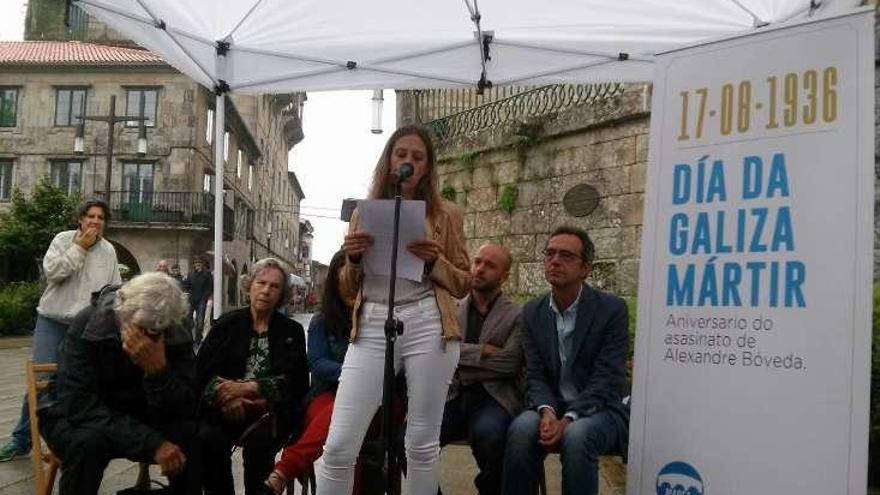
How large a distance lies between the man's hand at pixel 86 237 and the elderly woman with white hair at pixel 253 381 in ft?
4.44

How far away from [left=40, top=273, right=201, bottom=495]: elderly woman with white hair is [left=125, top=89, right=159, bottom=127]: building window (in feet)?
102

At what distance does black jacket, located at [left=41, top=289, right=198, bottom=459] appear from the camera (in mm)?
3166

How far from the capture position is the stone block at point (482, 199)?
1003 cm

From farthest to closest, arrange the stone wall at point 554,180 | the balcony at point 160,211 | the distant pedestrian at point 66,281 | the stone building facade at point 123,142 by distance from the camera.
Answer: the stone building facade at point 123,142 < the balcony at point 160,211 < the stone wall at point 554,180 < the distant pedestrian at point 66,281

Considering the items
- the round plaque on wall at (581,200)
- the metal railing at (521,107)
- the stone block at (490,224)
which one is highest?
the metal railing at (521,107)

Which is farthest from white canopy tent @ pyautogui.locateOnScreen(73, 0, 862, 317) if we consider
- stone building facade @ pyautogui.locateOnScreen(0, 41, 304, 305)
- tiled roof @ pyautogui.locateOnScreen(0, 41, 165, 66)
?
tiled roof @ pyautogui.locateOnScreen(0, 41, 165, 66)

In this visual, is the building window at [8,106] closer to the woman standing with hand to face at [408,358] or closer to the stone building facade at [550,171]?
the stone building facade at [550,171]

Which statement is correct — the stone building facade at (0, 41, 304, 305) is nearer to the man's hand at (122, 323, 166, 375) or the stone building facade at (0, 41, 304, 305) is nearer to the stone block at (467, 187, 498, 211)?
the stone block at (467, 187, 498, 211)

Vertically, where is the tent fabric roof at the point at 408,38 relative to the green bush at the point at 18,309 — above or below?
above

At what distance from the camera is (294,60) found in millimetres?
4973

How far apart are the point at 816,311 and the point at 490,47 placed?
2.92 m

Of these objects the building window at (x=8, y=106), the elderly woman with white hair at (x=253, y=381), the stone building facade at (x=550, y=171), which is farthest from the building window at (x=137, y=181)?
the elderly woman with white hair at (x=253, y=381)

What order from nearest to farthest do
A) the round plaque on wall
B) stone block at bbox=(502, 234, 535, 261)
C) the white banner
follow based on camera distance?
the white banner
the round plaque on wall
stone block at bbox=(502, 234, 535, 261)

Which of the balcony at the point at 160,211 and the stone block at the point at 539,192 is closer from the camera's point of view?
the stone block at the point at 539,192
